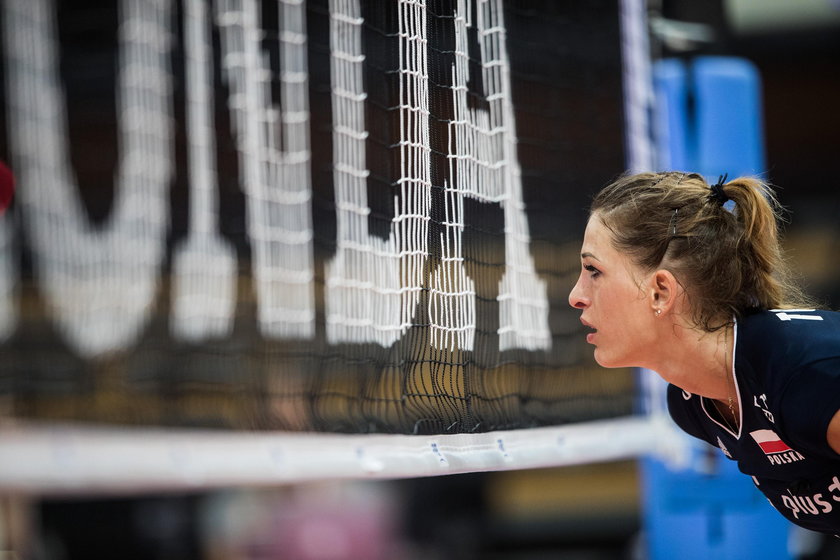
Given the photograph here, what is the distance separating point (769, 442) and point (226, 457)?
90 centimetres

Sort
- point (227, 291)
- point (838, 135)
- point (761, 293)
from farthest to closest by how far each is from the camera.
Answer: point (838, 135), point (227, 291), point (761, 293)

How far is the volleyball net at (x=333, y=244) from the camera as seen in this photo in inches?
76.9

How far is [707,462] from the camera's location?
9.86ft

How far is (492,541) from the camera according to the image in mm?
7250

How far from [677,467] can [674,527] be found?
17 centimetres

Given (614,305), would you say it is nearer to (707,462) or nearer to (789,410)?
(789,410)

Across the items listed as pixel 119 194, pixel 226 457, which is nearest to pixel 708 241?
pixel 226 457

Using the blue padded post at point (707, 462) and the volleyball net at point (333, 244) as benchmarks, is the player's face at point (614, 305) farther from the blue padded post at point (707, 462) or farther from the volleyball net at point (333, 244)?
the blue padded post at point (707, 462)

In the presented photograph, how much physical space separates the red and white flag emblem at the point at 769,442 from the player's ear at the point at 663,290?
230 mm

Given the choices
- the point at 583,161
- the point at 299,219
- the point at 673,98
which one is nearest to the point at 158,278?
the point at 299,219

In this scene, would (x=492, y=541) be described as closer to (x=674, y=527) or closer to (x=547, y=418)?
(x=674, y=527)

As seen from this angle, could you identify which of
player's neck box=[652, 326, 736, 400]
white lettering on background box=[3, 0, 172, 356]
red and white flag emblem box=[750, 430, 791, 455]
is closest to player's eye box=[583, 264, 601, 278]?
player's neck box=[652, 326, 736, 400]

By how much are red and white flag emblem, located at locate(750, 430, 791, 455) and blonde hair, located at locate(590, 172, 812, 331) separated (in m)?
0.17

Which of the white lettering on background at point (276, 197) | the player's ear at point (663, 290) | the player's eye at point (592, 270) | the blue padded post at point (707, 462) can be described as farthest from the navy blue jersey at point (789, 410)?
the blue padded post at point (707, 462)
